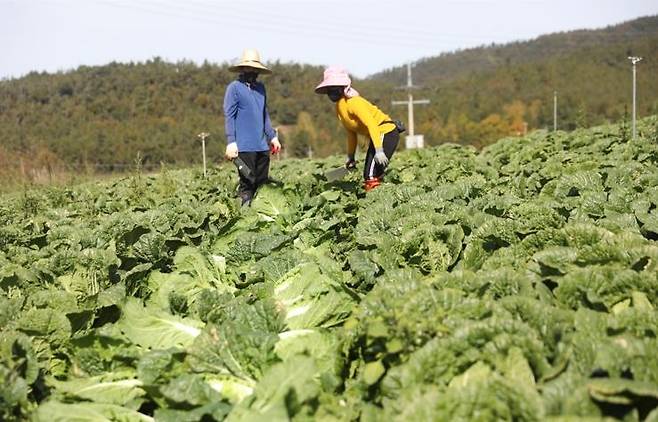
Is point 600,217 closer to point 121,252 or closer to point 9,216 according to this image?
point 121,252

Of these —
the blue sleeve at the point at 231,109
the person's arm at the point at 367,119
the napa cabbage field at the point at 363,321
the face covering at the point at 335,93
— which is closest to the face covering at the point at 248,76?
the blue sleeve at the point at 231,109

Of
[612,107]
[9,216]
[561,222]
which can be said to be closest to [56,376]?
[561,222]

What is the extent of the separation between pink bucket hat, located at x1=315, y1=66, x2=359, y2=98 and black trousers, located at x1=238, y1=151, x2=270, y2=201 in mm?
985

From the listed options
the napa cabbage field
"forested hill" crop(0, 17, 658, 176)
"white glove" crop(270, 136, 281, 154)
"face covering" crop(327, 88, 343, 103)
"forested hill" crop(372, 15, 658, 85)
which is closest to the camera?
the napa cabbage field

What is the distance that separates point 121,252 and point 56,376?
5.65 ft

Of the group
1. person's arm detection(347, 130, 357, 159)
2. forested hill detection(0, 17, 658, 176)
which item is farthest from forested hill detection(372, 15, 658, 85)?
person's arm detection(347, 130, 357, 159)

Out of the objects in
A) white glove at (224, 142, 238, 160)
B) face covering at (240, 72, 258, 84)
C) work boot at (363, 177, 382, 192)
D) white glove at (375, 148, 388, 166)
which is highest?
face covering at (240, 72, 258, 84)

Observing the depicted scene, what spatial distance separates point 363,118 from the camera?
6.46 metres

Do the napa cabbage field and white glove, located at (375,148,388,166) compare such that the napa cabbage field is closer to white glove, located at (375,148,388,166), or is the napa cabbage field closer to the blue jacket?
white glove, located at (375,148,388,166)

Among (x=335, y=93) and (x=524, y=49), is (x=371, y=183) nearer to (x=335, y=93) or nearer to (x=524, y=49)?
(x=335, y=93)

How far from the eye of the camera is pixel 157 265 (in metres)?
4.39

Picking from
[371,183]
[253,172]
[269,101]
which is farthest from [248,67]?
[269,101]

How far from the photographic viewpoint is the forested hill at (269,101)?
170 ft

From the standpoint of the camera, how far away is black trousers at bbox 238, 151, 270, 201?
6609 mm
